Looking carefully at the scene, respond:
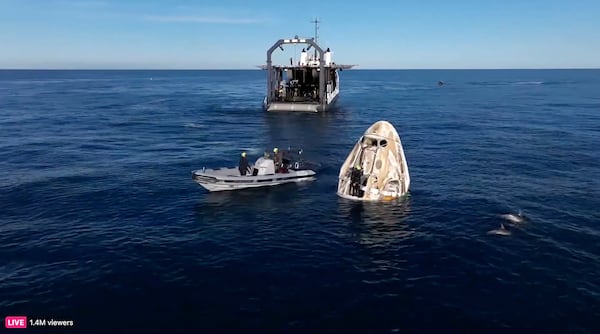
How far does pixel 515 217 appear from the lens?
35.2 m

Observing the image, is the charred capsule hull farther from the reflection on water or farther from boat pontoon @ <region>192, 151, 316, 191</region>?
boat pontoon @ <region>192, 151, 316, 191</region>

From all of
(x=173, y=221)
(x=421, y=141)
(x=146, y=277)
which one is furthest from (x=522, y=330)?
(x=421, y=141)

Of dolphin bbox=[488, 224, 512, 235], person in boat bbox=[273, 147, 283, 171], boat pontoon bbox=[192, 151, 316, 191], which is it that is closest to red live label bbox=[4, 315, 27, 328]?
boat pontoon bbox=[192, 151, 316, 191]

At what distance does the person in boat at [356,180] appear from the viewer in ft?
127

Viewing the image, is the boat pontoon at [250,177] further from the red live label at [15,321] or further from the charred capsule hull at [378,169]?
the red live label at [15,321]

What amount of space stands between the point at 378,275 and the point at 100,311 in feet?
47.7

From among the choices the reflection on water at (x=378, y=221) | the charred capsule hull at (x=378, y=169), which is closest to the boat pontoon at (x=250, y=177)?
the charred capsule hull at (x=378, y=169)

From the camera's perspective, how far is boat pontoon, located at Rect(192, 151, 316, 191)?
1586 inches

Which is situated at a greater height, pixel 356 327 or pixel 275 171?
pixel 275 171

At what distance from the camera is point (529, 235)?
31766mm

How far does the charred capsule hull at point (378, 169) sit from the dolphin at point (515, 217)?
8.49 metres

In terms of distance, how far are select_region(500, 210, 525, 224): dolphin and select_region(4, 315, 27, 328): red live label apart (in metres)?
31.4

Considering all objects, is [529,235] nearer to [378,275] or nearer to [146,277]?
[378,275]

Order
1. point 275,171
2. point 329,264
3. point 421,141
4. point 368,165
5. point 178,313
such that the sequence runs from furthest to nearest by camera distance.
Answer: point 421,141 → point 275,171 → point 368,165 → point 329,264 → point 178,313
